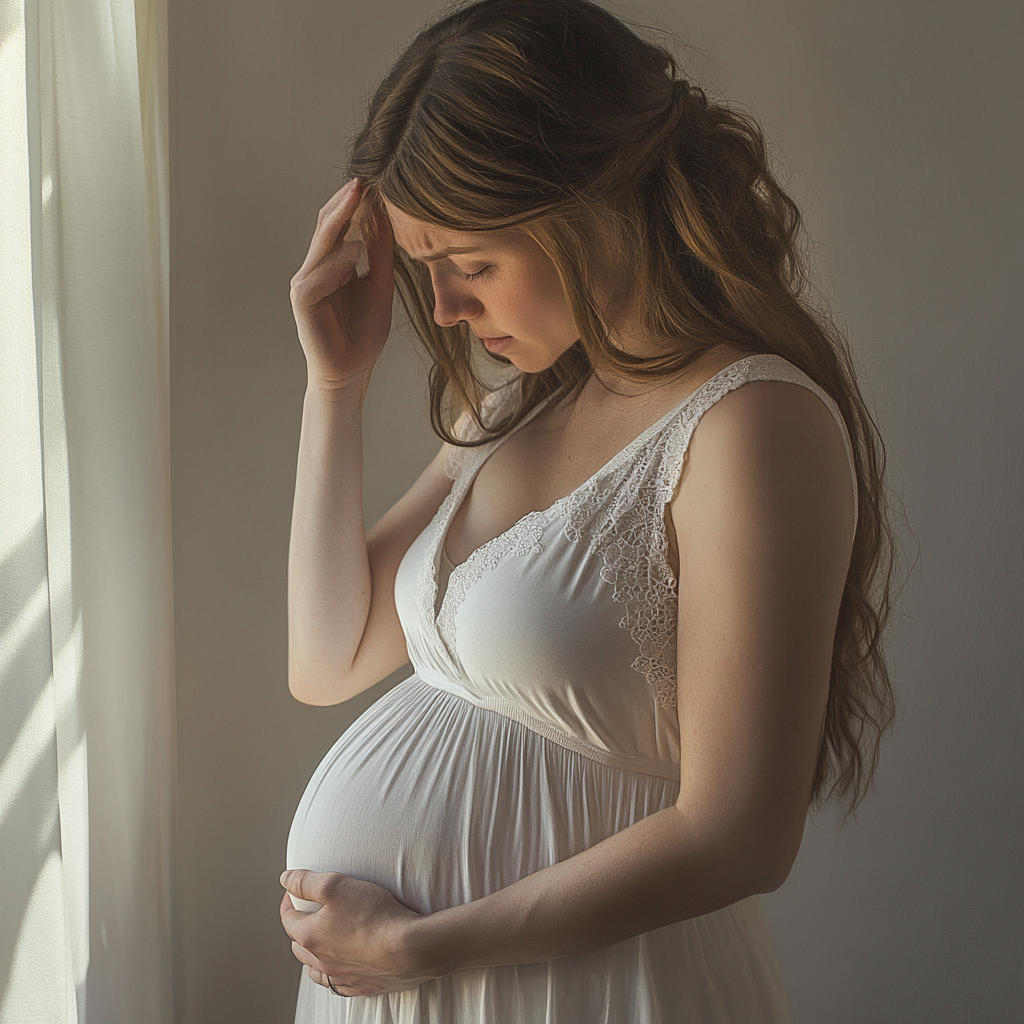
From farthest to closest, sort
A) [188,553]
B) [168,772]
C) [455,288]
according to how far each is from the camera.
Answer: [188,553] < [168,772] < [455,288]

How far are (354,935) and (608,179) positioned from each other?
70 centimetres

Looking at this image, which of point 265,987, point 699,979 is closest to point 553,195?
point 699,979

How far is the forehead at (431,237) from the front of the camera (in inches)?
35.4

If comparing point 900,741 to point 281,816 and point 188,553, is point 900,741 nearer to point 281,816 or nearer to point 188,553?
point 281,816

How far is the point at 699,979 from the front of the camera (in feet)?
3.04

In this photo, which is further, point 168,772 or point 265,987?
point 265,987

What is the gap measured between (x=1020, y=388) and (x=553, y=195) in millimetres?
951

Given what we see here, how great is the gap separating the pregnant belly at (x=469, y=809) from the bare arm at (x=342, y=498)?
10.1 inches

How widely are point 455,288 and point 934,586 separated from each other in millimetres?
962

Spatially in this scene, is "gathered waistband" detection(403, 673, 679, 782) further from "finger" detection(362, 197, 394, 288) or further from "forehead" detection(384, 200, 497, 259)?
"finger" detection(362, 197, 394, 288)

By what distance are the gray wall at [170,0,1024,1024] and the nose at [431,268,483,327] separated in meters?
0.61

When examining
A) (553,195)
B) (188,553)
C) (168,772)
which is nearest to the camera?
(553,195)

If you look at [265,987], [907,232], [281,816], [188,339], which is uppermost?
[907,232]

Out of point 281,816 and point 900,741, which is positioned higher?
point 900,741
